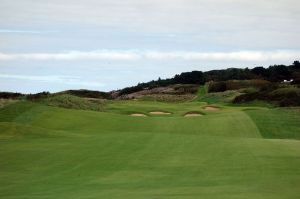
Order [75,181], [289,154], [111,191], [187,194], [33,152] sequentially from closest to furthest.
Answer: [187,194] < [111,191] < [75,181] < [289,154] < [33,152]

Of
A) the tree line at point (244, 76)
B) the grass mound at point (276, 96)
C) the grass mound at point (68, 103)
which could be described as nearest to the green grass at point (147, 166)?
the grass mound at point (68, 103)

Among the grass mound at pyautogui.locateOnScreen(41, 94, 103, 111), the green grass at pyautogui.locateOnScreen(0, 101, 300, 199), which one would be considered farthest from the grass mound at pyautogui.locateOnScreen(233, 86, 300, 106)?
the green grass at pyautogui.locateOnScreen(0, 101, 300, 199)

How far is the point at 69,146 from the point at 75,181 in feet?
25.7

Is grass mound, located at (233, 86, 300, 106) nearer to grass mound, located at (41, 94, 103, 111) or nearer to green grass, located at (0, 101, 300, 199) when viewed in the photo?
grass mound, located at (41, 94, 103, 111)

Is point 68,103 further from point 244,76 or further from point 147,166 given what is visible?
point 244,76

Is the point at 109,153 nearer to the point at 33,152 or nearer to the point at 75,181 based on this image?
the point at 33,152

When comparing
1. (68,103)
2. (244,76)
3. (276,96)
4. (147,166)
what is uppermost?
(244,76)

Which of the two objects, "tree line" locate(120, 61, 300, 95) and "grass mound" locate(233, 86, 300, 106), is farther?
"tree line" locate(120, 61, 300, 95)

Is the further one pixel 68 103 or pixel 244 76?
pixel 244 76

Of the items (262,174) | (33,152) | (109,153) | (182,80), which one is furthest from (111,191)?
(182,80)

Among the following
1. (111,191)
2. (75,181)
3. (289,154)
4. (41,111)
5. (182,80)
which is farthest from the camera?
(182,80)

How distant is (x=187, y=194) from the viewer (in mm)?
14062

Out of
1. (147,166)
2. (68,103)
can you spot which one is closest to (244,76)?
(68,103)

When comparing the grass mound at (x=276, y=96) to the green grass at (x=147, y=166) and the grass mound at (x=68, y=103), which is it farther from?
the green grass at (x=147, y=166)
